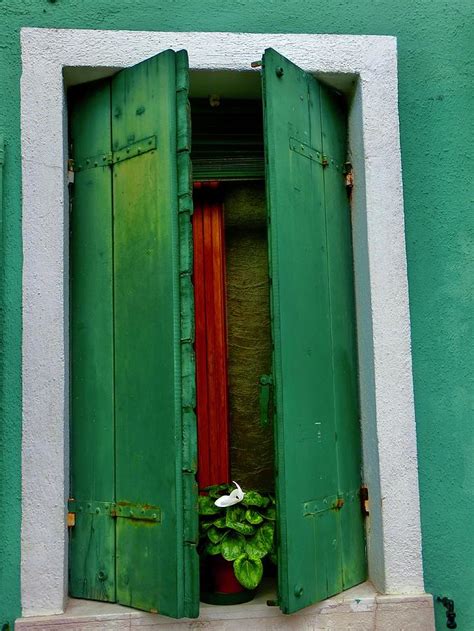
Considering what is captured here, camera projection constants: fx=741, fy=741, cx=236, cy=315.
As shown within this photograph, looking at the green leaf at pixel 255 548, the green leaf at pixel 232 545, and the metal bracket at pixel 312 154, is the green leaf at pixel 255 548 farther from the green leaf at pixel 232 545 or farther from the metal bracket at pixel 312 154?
the metal bracket at pixel 312 154

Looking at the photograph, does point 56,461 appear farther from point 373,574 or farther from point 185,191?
point 373,574

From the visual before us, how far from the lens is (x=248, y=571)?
117 inches

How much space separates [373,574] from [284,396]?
95 centimetres

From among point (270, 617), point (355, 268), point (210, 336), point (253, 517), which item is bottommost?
point (270, 617)

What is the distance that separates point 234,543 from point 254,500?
201mm

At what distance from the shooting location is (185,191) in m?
3.01

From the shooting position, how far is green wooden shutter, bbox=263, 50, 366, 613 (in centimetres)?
299

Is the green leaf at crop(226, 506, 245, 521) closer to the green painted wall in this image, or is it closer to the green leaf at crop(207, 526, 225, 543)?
the green leaf at crop(207, 526, 225, 543)

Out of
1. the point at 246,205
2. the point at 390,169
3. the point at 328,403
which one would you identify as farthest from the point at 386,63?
the point at 328,403

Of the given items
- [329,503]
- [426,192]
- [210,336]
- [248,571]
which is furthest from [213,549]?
[426,192]

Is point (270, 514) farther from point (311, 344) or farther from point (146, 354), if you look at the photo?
point (146, 354)

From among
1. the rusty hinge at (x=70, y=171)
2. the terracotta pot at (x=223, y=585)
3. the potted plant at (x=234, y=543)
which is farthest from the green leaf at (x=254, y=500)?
the rusty hinge at (x=70, y=171)

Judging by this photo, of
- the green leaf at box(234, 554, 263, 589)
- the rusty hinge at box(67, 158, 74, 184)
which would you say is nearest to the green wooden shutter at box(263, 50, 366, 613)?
the green leaf at box(234, 554, 263, 589)

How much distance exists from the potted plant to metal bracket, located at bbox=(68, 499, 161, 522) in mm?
246
